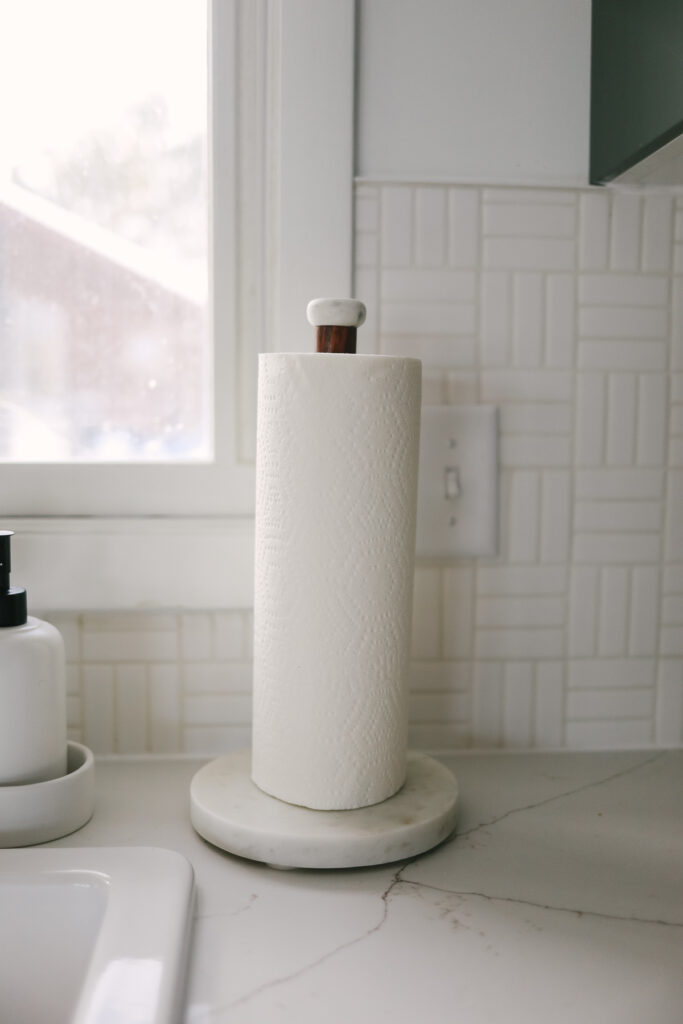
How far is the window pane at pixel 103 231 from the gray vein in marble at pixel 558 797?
39 centimetres

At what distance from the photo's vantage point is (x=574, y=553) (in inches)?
33.8

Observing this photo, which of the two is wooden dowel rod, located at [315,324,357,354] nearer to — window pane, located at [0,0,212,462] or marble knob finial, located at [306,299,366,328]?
marble knob finial, located at [306,299,366,328]

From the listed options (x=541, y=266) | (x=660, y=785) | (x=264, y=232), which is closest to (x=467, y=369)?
(x=541, y=266)

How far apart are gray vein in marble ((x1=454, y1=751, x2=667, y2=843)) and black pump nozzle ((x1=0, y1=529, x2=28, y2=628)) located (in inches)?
13.9

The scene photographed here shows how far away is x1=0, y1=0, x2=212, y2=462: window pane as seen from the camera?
2.67 feet

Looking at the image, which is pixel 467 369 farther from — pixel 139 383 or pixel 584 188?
pixel 139 383

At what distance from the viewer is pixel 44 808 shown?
674 mm

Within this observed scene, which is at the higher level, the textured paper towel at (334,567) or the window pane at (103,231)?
the window pane at (103,231)

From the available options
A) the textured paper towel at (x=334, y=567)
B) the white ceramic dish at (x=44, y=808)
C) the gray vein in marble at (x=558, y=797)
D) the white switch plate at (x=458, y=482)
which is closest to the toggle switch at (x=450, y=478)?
the white switch plate at (x=458, y=482)

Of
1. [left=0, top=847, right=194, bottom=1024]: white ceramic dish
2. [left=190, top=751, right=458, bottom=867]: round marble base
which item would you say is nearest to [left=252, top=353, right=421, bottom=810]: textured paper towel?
[left=190, top=751, right=458, bottom=867]: round marble base

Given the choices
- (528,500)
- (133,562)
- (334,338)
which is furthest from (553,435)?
(133,562)

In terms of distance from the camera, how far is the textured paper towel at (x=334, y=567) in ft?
2.06

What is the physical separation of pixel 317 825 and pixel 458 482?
1.06 ft

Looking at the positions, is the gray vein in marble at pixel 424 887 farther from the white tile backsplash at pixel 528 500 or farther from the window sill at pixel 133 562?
the window sill at pixel 133 562
